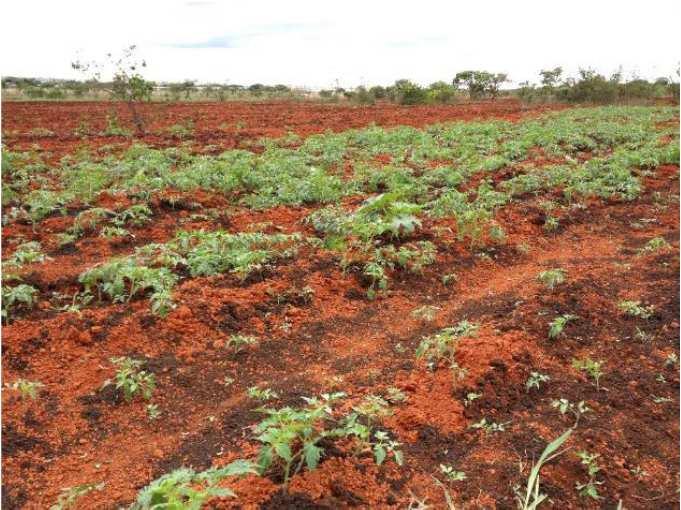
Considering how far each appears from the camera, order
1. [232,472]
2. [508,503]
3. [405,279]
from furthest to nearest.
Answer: [405,279] → [508,503] → [232,472]

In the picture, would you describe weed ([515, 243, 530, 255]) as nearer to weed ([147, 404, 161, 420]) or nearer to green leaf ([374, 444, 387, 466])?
green leaf ([374, 444, 387, 466])

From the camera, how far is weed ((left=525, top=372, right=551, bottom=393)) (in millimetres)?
3782

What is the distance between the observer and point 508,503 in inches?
113

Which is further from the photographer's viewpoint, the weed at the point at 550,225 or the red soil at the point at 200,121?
the red soil at the point at 200,121

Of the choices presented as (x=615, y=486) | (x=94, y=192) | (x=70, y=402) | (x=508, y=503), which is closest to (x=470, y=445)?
(x=508, y=503)

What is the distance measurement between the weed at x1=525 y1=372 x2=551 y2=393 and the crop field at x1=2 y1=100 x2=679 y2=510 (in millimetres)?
40

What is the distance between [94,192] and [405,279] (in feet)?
16.5

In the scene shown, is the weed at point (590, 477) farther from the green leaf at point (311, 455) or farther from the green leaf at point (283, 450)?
the green leaf at point (283, 450)

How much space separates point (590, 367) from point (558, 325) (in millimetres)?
480

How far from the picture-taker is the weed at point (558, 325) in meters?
4.36

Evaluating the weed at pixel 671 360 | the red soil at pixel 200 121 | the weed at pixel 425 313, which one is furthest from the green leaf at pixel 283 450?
the red soil at pixel 200 121

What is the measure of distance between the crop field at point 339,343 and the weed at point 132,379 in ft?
0.05

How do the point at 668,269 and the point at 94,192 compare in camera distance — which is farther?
the point at 94,192

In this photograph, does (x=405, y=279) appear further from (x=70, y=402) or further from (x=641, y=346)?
(x=70, y=402)
